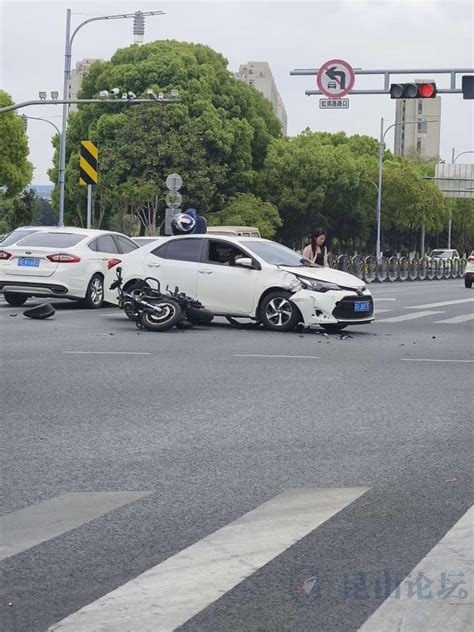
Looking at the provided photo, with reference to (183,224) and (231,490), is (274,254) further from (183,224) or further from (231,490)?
(231,490)

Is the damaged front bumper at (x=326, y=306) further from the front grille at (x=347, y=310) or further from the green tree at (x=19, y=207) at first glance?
the green tree at (x=19, y=207)

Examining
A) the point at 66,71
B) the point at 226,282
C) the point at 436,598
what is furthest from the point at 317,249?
the point at 66,71

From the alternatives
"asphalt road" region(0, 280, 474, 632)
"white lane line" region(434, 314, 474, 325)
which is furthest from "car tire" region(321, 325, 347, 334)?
"asphalt road" region(0, 280, 474, 632)

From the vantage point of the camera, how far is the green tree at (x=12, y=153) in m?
89.9

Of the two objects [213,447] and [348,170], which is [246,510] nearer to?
[213,447]

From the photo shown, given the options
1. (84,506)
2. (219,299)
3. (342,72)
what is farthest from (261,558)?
(342,72)

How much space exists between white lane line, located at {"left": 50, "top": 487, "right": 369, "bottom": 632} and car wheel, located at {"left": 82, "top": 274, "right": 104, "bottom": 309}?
1650cm

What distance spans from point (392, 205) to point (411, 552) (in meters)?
83.2

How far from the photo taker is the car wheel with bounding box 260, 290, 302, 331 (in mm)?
18250

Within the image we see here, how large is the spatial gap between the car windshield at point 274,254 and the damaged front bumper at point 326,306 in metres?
0.83

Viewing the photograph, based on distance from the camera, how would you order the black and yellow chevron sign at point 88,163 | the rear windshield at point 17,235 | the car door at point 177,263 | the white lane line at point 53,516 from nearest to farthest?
the white lane line at point 53,516 → the car door at point 177,263 → the rear windshield at point 17,235 → the black and yellow chevron sign at point 88,163

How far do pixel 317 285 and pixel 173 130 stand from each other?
4429 centimetres

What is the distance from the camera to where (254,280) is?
18.5 meters

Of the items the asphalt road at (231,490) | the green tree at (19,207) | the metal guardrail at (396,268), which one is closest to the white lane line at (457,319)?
the asphalt road at (231,490)
